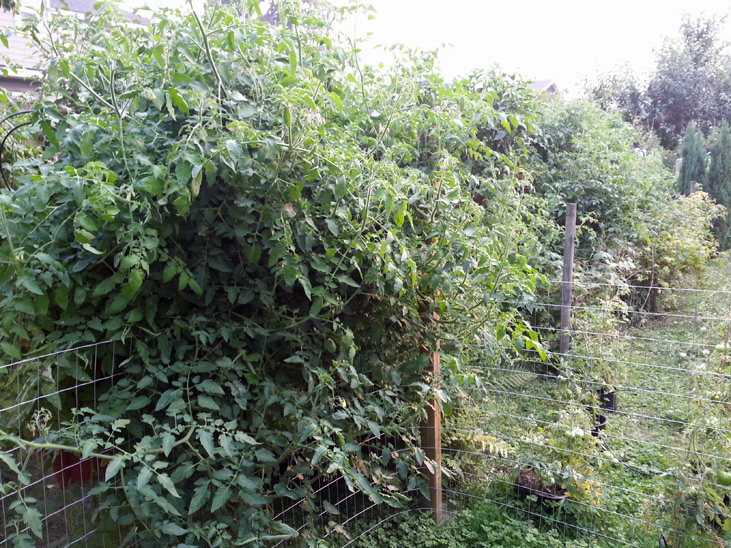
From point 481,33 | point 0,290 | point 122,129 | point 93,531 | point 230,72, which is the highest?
point 481,33

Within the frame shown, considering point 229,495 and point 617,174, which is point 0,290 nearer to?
point 229,495

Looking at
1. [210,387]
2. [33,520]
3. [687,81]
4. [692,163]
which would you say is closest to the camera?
[33,520]

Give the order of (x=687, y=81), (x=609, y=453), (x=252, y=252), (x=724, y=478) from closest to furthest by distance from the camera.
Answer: (x=252, y=252) → (x=724, y=478) → (x=609, y=453) → (x=687, y=81)

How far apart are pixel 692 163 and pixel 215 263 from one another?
14094 mm

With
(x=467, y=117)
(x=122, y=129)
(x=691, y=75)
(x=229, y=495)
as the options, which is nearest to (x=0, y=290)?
(x=122, y=129)

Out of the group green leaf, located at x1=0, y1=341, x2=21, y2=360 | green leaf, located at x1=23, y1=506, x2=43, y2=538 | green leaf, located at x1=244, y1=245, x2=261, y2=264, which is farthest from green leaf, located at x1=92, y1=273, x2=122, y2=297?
green leaf, located at x1=23, y1=506, x2=43, y2=538

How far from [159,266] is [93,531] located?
0.88 meters

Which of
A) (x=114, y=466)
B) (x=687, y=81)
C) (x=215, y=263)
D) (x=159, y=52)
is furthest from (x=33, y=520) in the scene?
(x=687, y=81)

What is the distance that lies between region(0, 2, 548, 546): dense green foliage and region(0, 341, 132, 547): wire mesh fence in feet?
0.14

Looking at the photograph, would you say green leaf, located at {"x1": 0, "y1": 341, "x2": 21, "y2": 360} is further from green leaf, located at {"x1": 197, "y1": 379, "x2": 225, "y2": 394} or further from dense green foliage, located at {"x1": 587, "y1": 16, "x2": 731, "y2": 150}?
dense green foliage, located at {"x1": 587, "y1": 16, "x2": 731, "y2": 150}

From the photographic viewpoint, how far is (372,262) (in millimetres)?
2080

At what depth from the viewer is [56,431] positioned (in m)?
1.64

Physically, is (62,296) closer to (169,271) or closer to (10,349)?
(10,349)

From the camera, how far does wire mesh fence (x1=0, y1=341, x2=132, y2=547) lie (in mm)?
1584
